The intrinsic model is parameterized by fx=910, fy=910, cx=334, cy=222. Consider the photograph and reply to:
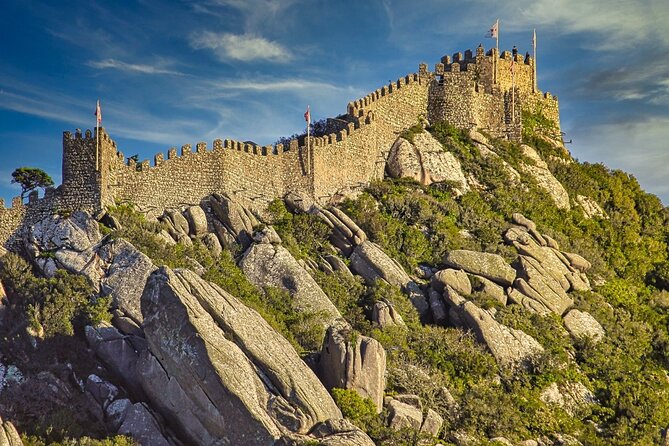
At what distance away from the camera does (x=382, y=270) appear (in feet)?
124

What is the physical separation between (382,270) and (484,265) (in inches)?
176

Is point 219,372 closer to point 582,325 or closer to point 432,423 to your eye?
point 432,423

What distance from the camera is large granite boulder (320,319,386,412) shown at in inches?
1099

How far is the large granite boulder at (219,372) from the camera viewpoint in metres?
25.0

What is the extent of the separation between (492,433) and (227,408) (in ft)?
32.4

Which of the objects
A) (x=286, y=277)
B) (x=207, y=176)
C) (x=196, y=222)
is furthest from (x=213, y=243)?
(x=207, y=176)

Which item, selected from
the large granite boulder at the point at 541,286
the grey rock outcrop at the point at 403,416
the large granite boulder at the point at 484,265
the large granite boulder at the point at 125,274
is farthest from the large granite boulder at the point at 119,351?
the large granite boulder at the point at 541,286

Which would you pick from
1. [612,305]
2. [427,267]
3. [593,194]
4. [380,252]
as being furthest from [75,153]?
[593,194]

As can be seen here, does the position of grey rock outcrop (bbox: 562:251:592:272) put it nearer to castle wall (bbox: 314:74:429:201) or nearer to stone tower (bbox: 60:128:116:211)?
castle wall (bbox: 314:74:429:201)

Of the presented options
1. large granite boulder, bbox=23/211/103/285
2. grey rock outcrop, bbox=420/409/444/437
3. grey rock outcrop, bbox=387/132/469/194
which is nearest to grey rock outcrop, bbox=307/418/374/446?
grey rock outcrop, bbox=420/409/444/437

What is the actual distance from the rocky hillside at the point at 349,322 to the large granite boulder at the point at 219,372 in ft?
0.21

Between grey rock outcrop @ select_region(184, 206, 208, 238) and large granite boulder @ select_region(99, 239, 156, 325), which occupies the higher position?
grey rock outcrop @ select_region(184, 206, 208, 238)

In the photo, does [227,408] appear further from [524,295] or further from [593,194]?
[593,194]

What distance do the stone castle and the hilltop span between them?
11 cm
